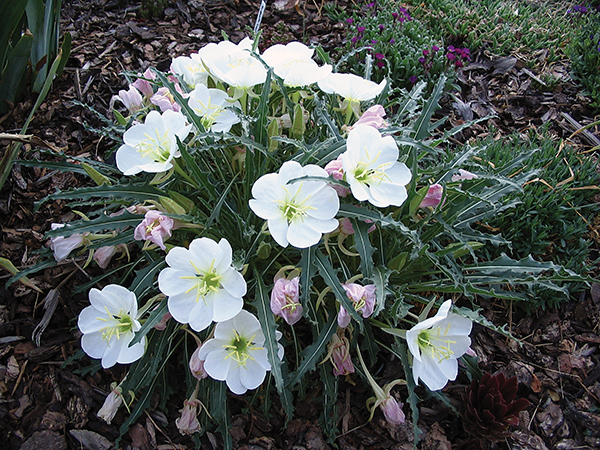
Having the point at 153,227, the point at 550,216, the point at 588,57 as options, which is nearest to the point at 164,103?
the point at 153,227

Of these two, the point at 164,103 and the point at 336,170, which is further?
the point at 164,103

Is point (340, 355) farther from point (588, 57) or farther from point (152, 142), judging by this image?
point (588, 57)

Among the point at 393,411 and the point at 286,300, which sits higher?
the point at 286,300

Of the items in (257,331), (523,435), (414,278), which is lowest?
(523,435)

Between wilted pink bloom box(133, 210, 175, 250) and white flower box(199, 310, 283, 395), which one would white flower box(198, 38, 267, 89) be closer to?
wilted pink bloom box(133, 210, 175, 250)

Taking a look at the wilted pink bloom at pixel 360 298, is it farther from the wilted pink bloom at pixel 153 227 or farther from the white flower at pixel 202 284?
the wilted pink bloom at pixel 153 227

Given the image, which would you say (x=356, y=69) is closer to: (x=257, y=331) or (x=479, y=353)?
(x=479, y=353)

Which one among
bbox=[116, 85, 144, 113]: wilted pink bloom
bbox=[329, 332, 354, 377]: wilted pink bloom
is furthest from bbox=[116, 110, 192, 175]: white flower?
bbox=[329, 332, 354, 377]: wilted pink bloom

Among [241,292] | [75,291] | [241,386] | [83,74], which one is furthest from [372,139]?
[83,74]
